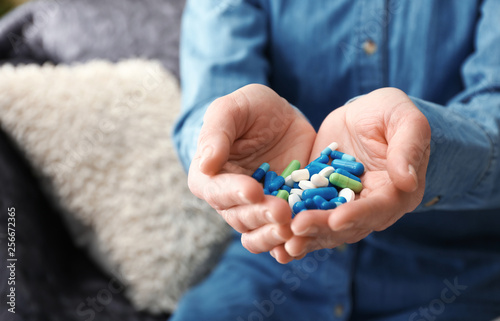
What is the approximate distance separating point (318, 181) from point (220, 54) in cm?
38

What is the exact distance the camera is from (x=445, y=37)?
2.68ft

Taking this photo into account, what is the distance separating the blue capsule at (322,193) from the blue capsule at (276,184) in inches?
1.2

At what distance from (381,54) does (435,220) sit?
1.08 ft

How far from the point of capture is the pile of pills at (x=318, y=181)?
533 mm

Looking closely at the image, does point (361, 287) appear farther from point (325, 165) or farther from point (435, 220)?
point (325, 165)

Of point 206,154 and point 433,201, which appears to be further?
point 433,201

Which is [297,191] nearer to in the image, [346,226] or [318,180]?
[318,180]

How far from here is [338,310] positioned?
0.85m

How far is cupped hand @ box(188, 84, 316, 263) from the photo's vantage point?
1.47 feet

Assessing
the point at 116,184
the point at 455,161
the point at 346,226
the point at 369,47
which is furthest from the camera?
the point at 116,184

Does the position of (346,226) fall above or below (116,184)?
above

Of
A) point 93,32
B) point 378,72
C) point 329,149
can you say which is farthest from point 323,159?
point 93,32

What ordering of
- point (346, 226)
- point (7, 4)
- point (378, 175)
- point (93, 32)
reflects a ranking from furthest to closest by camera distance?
point (7, 4)
point (93, 32)
point (378, 175)
point (346, 226)

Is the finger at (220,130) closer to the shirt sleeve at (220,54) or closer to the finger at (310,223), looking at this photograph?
the finger at (310,223)
